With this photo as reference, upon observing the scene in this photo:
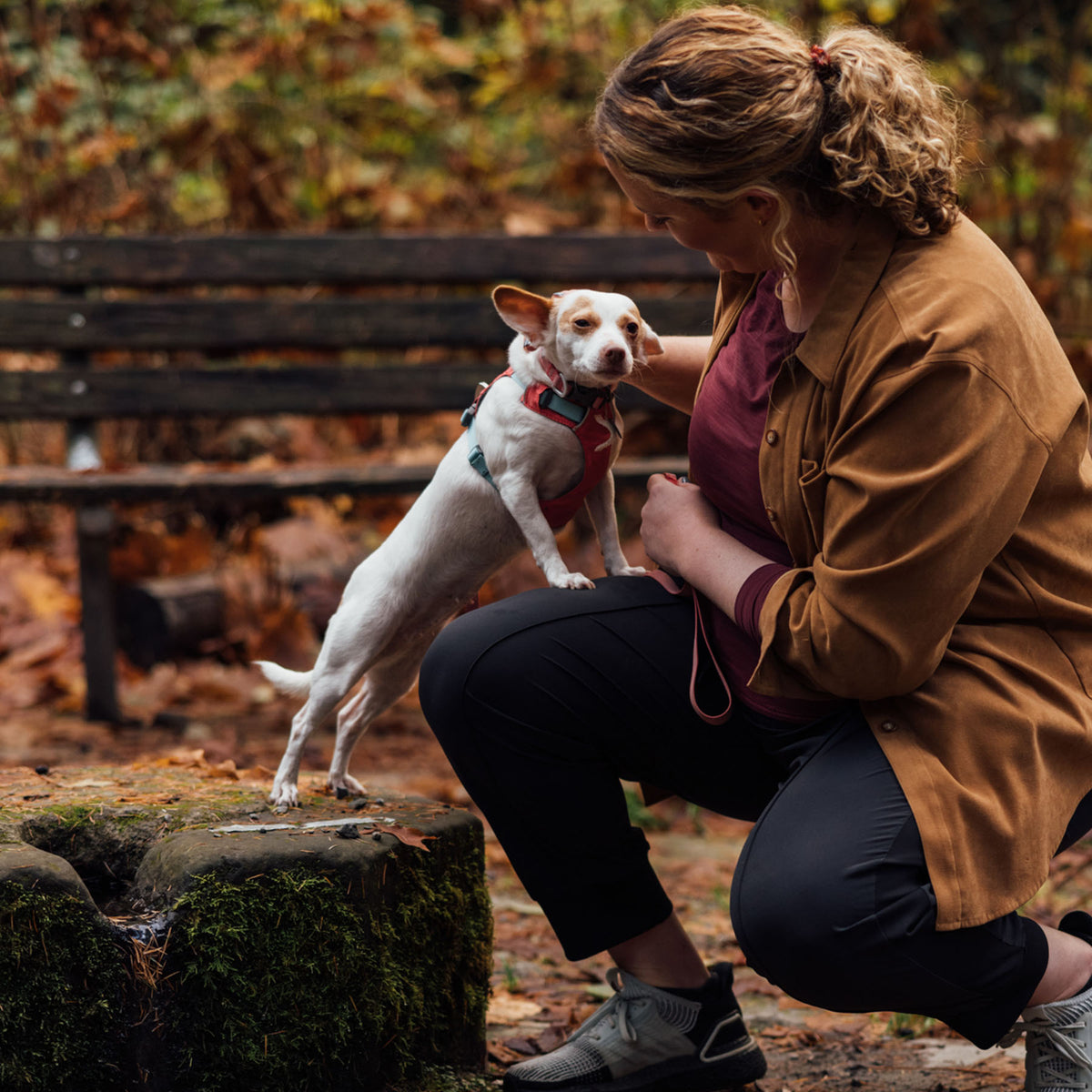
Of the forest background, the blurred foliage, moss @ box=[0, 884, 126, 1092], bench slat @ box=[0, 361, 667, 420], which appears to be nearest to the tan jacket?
moss @ box=[0, 884, 126, 1092]

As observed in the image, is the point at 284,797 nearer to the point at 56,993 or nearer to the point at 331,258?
the point at 56,993

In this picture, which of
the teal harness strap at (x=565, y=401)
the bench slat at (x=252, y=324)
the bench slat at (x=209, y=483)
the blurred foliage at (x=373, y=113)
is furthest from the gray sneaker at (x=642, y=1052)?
the blurred foliage at (x=373, y=113)

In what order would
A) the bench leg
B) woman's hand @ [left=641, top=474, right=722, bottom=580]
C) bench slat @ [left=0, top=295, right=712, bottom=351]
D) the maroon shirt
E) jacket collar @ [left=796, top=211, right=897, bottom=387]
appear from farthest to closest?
bench slat @ [left=0, top=295, right=712, bottom=351], the bench leg, woman's hand @ [left=641, top=474, right=722, bottom=580], the maroon shirt, jacket collar @ [left=796, top=211, right=897, bottom=387]

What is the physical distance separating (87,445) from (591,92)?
3939 mm

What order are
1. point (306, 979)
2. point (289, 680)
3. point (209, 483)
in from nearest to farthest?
point (306, 979), point (289, 680), point (209, 483)

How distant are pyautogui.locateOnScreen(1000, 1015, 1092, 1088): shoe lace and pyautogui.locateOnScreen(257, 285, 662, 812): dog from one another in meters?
0.94

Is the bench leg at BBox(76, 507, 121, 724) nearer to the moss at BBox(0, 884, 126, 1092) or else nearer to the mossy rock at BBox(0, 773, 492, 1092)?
the mossy rock at BBox(0, 773, 492, 1092)

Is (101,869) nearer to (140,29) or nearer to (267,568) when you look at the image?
(267,568)

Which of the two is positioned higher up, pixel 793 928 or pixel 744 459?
pixel 744 459

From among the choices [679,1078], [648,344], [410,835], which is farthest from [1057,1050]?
[648,344]

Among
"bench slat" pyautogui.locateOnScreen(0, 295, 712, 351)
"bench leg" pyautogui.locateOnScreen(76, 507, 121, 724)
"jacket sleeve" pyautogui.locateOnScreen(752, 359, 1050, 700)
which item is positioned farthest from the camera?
"bench slat" pyautogui.locateOnScreen(0, 295, 712, 351)

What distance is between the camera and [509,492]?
82.2 inches

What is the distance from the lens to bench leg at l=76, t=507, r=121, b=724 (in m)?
4.38

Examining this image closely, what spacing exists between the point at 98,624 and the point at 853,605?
3.35 m
